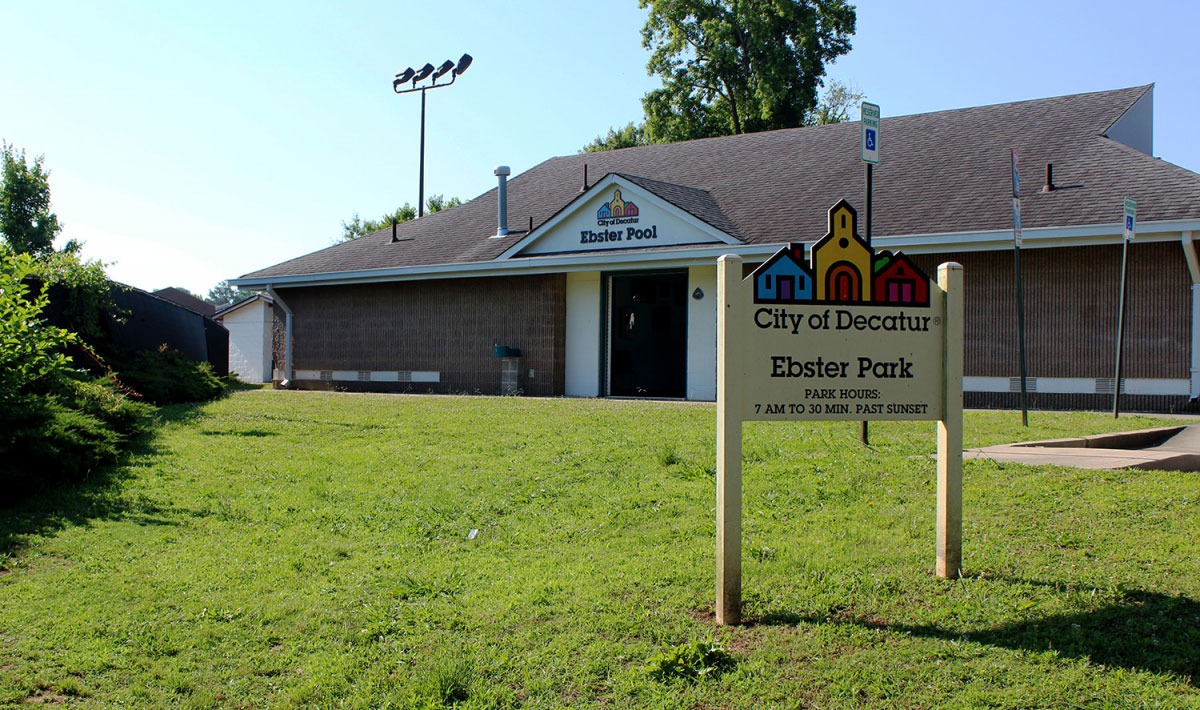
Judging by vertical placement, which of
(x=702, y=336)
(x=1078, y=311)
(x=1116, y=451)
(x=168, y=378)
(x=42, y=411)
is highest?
(x=1078, y=311)

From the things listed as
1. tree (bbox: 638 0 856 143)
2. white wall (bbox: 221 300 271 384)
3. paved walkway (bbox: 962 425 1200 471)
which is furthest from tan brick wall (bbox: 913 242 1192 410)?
white wall (bbox: 221 300 271 384)

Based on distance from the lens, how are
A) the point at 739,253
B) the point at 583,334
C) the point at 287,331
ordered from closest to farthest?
the point at 739,253 → the point at 583,334 → the point at 287,331

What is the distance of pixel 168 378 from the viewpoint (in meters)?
15.4

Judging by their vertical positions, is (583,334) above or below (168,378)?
above

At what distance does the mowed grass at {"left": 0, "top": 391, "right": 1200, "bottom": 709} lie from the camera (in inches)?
174

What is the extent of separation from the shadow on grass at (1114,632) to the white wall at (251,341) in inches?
1635

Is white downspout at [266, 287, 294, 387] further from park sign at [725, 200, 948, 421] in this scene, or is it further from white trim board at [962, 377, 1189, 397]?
park sign at [725, 200, 948, 421]

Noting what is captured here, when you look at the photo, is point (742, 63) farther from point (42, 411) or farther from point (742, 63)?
point (42, 411)

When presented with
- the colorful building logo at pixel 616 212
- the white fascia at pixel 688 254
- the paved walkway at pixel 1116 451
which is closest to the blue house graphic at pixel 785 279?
the paved walkway at pixel 1116 451

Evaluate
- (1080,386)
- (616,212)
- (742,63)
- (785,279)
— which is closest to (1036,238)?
(1080,386)

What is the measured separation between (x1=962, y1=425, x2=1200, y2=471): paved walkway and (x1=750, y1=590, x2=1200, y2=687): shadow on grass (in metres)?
3.05

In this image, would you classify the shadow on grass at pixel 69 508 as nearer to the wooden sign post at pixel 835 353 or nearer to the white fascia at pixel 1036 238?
the wooden sign post at pixel 835 353

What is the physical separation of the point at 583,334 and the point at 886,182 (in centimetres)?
681

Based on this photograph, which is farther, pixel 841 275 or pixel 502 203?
pixel 502 203
